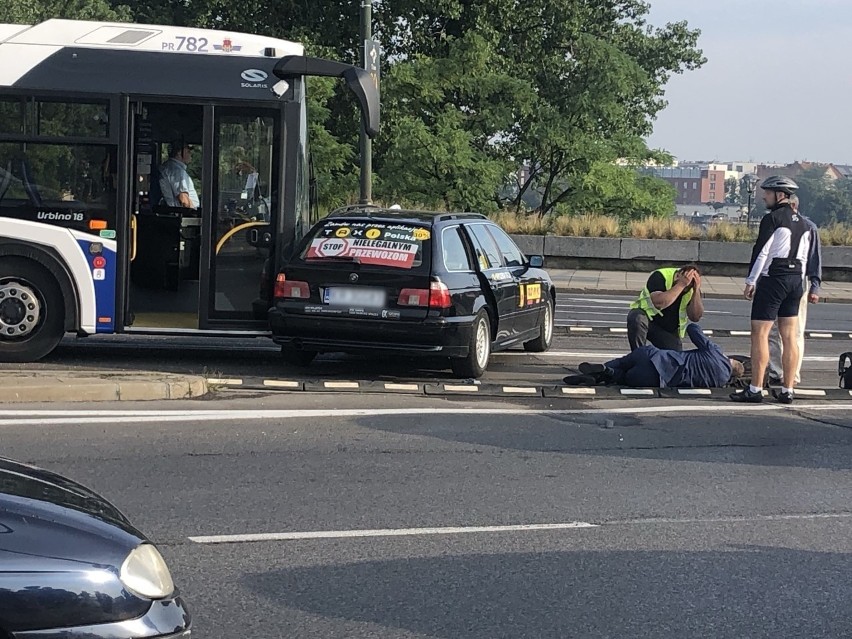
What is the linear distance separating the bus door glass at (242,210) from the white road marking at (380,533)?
18.2 feet

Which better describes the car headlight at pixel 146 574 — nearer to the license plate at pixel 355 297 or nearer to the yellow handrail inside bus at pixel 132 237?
the license plate at pixel 355 297

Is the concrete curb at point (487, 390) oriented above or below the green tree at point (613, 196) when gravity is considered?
below

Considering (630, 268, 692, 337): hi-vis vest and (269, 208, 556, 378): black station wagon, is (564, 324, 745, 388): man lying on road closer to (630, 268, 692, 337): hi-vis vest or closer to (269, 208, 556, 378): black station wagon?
(630, 268, 692, 337): hi-vis vest

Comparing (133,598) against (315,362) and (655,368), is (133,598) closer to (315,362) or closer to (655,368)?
(655,368)

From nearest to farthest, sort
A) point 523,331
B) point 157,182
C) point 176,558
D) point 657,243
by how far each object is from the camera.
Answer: point 176,558 < point 157,182 < point 523,331 < point 657,243

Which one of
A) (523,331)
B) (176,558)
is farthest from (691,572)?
(523,331)

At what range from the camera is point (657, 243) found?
94.9 feet

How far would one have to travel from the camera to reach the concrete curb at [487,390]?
403 inches

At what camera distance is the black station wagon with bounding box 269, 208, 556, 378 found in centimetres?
1046

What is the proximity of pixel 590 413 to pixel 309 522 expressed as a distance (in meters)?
3.92

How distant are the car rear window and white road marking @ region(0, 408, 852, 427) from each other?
162 centimetres

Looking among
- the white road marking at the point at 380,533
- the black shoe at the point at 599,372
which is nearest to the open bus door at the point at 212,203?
the black shoe at the point at 599,372

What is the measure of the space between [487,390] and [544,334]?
9.56 ft

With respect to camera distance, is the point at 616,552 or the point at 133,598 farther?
the point at 616,552
